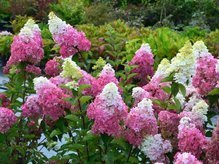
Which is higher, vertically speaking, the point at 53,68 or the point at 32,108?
the point at 32,108

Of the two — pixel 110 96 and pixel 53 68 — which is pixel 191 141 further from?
pixel 53 68

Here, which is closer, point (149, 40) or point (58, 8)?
point (149, 40)

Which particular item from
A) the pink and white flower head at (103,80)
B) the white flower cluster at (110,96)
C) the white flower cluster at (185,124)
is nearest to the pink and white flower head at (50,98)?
the pink and white flower head at (103,80)

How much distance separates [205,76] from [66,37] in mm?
708

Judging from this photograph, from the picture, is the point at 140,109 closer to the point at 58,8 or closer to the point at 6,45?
the point at 6,45

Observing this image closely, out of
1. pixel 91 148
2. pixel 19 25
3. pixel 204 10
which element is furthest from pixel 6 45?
pixel 91 148

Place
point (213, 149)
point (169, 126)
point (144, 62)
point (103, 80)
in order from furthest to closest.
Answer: point (144, 62), point (103, 80), point (169, 126), point (213, 149)

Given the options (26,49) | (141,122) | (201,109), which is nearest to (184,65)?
(201,109)

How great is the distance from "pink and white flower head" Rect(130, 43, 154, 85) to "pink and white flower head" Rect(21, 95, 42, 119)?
67cm

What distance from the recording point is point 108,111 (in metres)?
2.22

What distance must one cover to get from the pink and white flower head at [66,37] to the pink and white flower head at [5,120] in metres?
0.47

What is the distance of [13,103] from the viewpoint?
9.74ft

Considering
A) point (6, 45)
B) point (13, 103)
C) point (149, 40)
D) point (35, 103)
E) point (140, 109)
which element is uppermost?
point (140, 109)

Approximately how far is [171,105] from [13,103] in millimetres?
847
